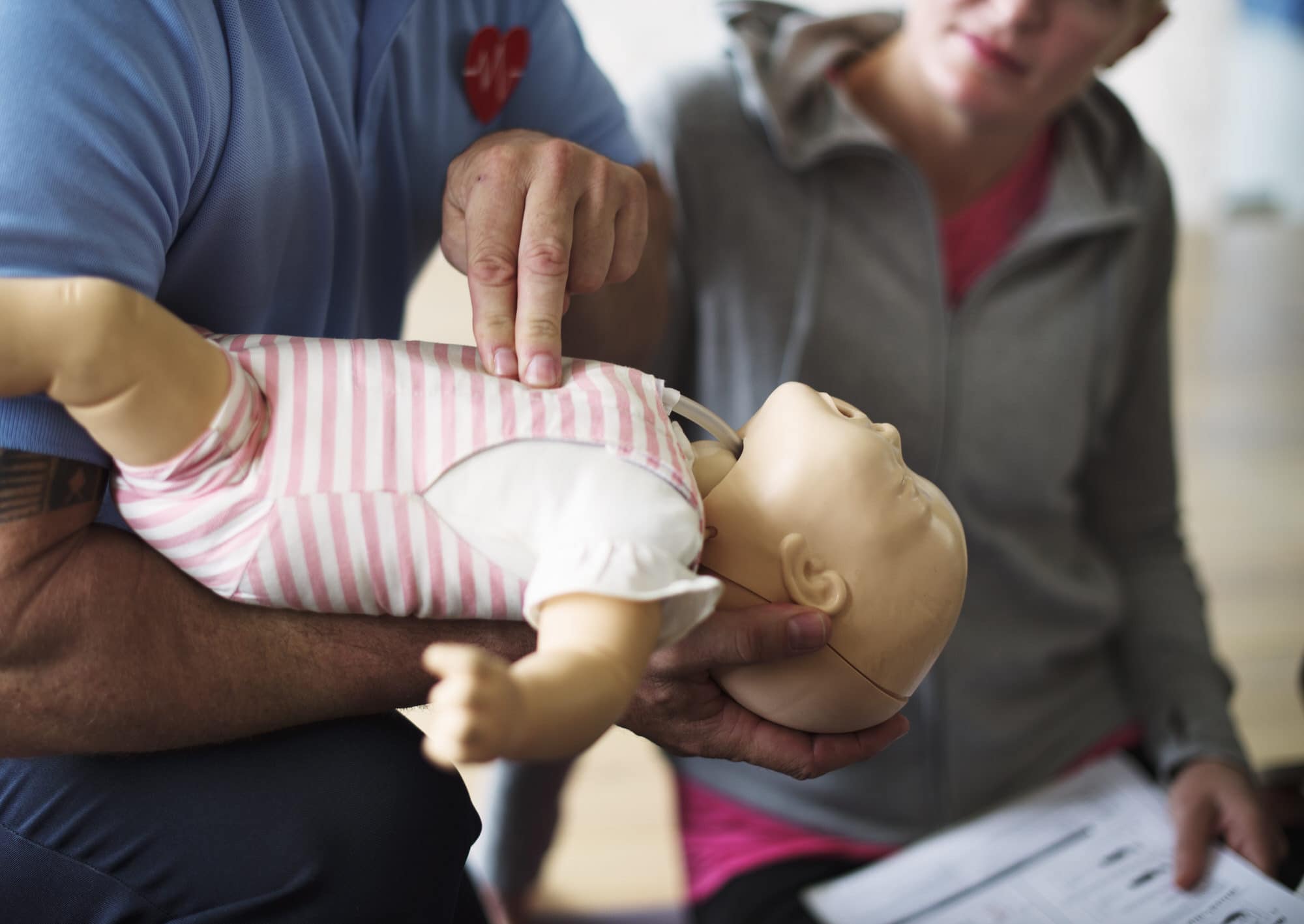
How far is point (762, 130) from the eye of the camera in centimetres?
91

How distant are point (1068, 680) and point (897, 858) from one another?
0.24m

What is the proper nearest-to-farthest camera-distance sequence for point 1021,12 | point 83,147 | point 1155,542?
point 83,147
point 1021,12
point 1155,542

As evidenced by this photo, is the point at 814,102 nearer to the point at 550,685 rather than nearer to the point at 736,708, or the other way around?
the point at 736,708

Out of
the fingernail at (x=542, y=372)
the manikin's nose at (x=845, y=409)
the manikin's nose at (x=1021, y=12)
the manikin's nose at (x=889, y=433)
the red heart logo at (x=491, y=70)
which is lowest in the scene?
the manikin's nose at (x=889, y=433)

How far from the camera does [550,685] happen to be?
1.14 ft

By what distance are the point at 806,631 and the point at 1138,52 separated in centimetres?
67

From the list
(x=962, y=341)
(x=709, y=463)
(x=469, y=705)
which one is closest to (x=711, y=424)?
(x=709, y=463)

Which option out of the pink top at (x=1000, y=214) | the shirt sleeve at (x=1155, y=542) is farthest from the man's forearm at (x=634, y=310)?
the shirt sleeve at (x=1155, y=542)

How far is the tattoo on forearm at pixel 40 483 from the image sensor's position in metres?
0.43

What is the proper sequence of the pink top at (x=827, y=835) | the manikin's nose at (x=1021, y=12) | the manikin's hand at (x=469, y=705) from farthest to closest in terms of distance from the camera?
the pink top at (x=827, y=835), the manikin's nose at (x=1021, y=12), the manikin's hand at (x=469, y=705)

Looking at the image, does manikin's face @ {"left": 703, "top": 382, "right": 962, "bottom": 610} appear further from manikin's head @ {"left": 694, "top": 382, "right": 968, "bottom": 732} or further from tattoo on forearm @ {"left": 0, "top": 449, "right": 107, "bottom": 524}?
tattoo on forearm @ {"left": 0, "top": 449, "right": 107, "bottom": 524}

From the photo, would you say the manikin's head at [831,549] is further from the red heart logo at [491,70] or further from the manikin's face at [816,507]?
the red heart logo at [491,70]

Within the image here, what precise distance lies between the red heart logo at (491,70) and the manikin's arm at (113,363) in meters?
0.25

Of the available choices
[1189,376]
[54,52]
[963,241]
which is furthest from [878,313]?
[1189,376]
